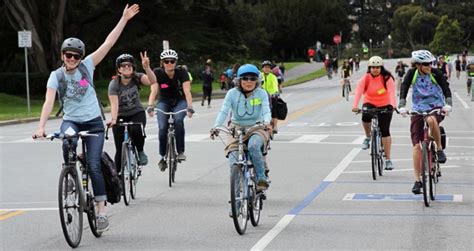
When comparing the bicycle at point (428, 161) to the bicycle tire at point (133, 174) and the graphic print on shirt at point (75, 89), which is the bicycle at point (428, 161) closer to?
the bicycle tire at point (133, 174)

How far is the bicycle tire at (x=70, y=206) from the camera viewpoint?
902cm

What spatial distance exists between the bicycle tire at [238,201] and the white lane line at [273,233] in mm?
263

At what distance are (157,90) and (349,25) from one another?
384ft

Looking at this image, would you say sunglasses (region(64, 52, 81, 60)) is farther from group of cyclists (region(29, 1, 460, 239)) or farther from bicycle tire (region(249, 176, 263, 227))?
bicycle tire (region(249, 176, 263, 227))

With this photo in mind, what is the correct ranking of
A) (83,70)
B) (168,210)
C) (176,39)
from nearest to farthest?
(83,70)
(168,210)
(176,39)

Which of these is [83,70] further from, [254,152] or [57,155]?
[57,155]

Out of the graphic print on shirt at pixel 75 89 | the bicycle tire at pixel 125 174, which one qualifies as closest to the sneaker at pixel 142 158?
the bicycle tire at pixel 125 174

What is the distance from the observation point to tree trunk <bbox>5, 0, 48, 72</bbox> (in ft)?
165

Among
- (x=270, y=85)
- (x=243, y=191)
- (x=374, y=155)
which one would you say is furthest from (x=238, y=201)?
(x=270, y=85)

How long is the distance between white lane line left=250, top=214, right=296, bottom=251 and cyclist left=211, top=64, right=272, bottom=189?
448 millimetres

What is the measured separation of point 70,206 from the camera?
9.22 meters

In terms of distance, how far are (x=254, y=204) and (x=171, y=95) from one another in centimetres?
468

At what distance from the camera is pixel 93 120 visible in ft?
32.1

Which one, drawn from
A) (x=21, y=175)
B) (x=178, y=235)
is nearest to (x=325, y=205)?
(x=178, y=235)
